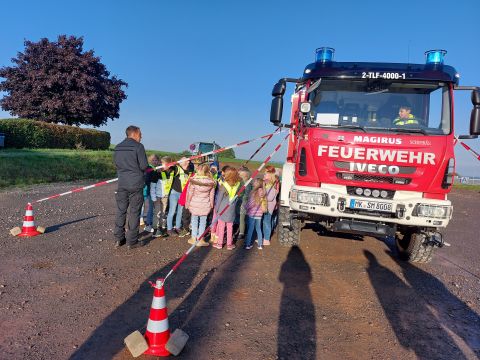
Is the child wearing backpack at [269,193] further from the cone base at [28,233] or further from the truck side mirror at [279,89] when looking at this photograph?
the cone base at [28,233]

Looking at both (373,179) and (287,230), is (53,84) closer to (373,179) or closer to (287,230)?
(287,230)

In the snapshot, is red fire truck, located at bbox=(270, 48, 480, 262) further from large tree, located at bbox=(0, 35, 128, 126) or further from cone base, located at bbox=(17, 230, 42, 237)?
large tree, located at bbox=(0, 35, 128, 126)

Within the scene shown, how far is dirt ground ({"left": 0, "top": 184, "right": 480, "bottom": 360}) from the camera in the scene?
11.3ft

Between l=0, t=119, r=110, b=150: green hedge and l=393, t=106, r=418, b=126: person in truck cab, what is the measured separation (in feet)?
67.7

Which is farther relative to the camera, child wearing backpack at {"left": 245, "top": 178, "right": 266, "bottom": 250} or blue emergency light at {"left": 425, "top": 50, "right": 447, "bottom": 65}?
child wearing backpack at {"left": 245, "top": 178, "right": 266, "bottom": 250}

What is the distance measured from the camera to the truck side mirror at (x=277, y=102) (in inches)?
235

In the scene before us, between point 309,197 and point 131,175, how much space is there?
2.96 m

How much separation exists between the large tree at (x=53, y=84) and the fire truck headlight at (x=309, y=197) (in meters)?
26.3

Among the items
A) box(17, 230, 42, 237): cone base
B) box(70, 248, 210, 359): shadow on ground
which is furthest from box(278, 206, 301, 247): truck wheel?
box(17, 230, 42, 237): cone base

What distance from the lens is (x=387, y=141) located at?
17.4 ft

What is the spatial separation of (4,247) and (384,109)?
6573mm

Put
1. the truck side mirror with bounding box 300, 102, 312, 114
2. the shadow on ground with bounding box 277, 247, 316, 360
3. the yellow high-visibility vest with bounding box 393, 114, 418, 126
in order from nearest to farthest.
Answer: the shadow on ground with bounding box 277, 247, 316, 360 < the yellow high-visibility vest with bounding box 393, 114, 418, 126 < the truck side mirror with bounding box 300, 102, 312, 114

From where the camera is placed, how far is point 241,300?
4.46 meters

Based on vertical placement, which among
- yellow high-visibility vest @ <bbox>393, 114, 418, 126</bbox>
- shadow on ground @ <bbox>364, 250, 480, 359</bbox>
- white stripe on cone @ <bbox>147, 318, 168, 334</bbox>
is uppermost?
yellow high-visibility vest @ <bbox>393, 114, 418, 126</bbox>
